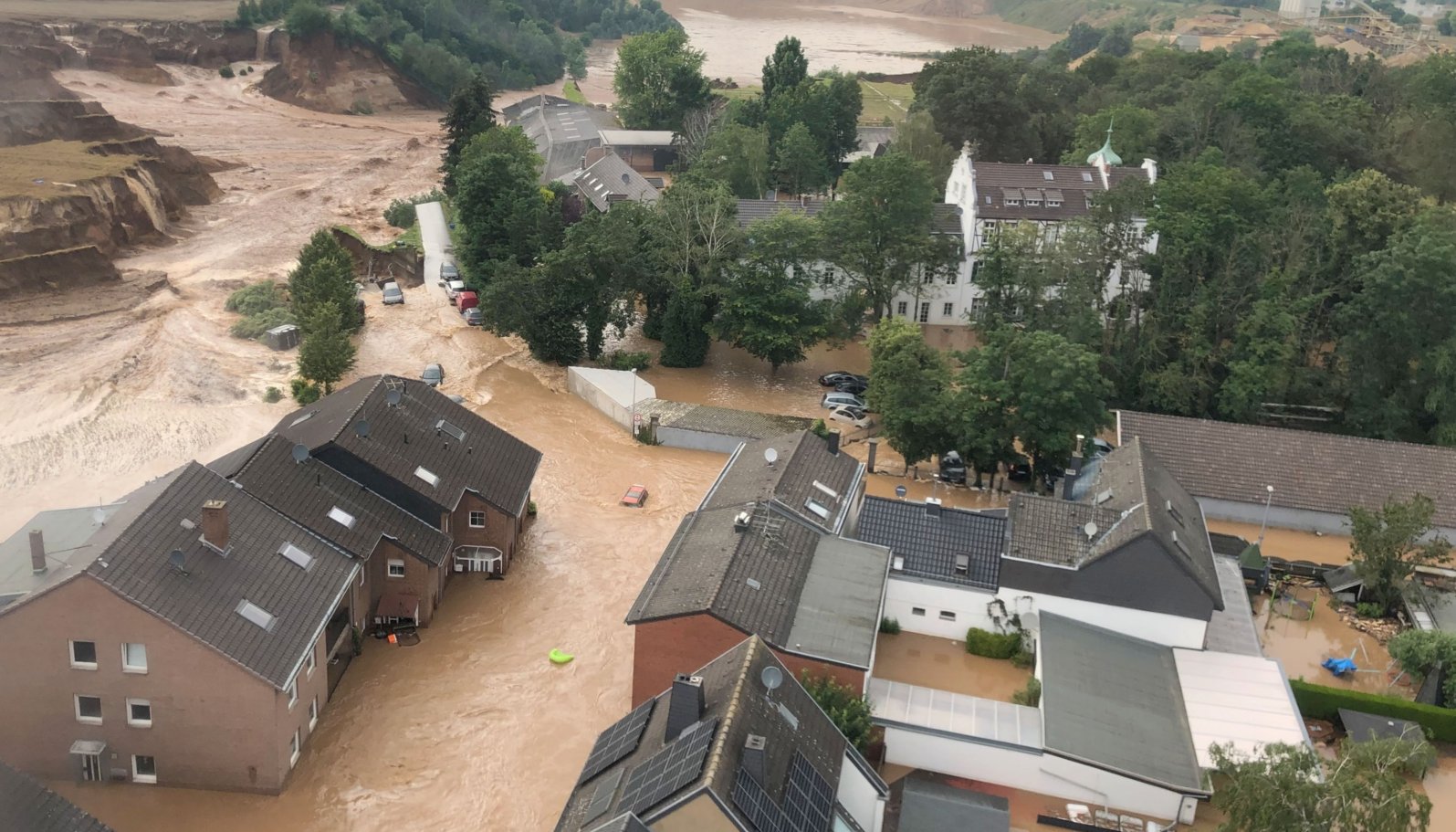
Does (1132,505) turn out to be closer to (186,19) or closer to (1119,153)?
(1119,153)

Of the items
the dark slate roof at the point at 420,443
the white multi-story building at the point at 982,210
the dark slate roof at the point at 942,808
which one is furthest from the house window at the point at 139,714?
the white multi-story building at the point at 982,210

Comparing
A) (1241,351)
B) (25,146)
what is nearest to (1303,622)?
(1241,351)

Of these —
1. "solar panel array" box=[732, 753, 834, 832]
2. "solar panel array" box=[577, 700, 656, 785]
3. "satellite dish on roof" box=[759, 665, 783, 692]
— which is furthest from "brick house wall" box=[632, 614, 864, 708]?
"solar panel array" box=[732, 753, 834, 832]

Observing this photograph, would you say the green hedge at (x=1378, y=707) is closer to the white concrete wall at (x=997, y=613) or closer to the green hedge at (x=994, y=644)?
the white concrete wall at (x=997, y=613)

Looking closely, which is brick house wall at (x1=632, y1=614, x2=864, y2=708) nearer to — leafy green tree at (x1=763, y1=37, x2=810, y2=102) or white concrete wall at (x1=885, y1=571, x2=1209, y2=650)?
white concrete wall at (x1=885, y1=571, x2=1209, y2=650)

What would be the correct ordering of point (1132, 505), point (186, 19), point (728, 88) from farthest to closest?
point (728, 88) → point (186, 19) → point (1132, 505)

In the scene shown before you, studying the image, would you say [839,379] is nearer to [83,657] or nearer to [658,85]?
[83,657]
